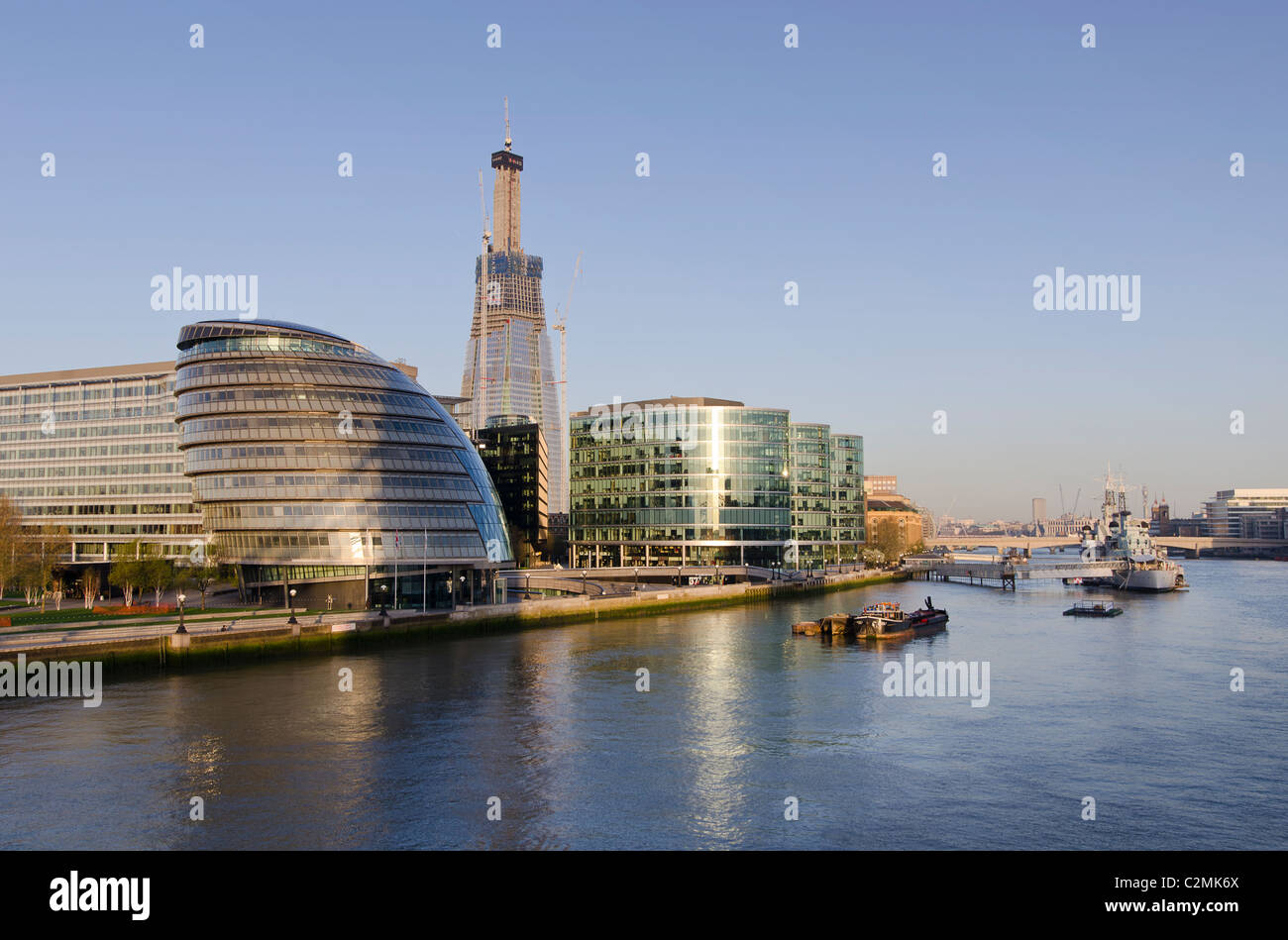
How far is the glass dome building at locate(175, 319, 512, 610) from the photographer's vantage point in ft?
271

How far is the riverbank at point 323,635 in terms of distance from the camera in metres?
55.1

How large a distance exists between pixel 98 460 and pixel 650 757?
95560mm

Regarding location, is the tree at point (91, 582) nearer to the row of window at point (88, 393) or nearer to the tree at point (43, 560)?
the tree at point (43, 560)

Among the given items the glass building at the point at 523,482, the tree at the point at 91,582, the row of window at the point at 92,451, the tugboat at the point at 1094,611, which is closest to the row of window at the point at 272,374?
the row of window at the point at 92,451

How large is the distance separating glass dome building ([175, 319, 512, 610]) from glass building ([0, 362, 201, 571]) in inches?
677

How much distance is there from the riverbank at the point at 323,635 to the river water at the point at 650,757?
3058mm

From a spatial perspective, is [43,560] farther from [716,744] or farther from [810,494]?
[810,494]

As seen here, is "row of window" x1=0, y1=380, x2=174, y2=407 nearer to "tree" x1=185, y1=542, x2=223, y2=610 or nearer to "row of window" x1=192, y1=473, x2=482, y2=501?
"row of window" x1=192, y1=473, x2=482, y2=501

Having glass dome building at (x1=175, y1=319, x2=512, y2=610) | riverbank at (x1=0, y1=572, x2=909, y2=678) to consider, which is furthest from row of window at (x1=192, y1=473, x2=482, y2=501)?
riverbank at (x1=0, y1=572, x2=909, y2=678)

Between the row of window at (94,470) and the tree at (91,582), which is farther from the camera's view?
the row of window at (94,470)

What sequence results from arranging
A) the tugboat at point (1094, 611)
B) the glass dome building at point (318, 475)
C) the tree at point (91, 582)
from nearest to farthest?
the glass dome building at point (318, 475) → the tree at point (91, 582) → the tugboat at point (1094, 611)

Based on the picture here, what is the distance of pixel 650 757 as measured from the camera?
38.2 metres
